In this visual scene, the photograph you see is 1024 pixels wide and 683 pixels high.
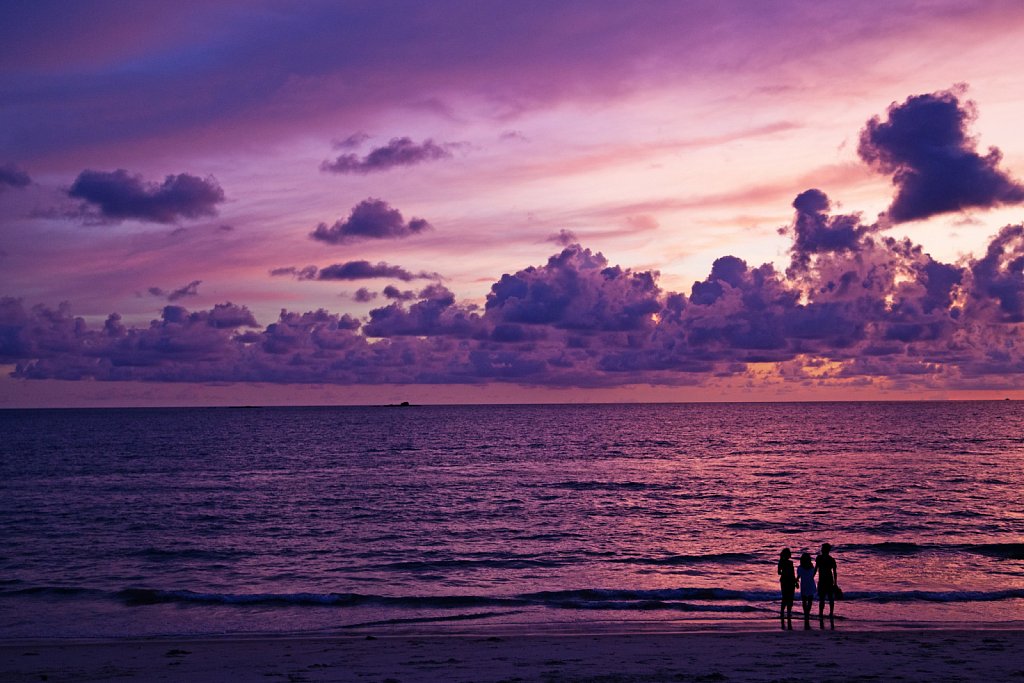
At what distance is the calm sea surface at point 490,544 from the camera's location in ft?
93.4

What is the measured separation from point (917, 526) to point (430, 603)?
30.7 meters

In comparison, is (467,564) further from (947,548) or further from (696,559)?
(947,548)

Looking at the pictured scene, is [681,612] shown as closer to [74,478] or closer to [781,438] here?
[74,478]

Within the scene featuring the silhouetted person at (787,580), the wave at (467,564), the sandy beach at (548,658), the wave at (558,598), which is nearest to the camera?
the sandy beach at (548,658)

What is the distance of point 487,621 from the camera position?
27281 mm

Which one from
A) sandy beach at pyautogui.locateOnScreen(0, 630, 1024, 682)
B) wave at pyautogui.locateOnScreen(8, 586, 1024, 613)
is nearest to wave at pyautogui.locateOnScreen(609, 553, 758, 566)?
wave at pyautogui.locateOnScreen(8, 586, 1024, 613)

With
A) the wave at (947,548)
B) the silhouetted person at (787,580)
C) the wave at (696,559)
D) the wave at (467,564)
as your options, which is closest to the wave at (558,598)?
the silhouetted person at (787,580)

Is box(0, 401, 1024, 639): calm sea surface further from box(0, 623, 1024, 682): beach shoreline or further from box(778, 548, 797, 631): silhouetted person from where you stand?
box(0, 623, 1024, 682): beach shoreline

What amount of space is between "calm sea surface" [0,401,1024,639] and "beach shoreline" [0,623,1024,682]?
290 centimetres

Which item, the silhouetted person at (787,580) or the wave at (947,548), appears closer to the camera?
the silhouetted person at (787,580)

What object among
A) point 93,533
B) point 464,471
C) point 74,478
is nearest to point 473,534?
point 93,533

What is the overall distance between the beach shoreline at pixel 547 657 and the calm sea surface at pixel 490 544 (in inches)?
114

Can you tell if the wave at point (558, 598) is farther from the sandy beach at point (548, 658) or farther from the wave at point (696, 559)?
the wave at point (696, 559)

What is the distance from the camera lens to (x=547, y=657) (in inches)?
803
